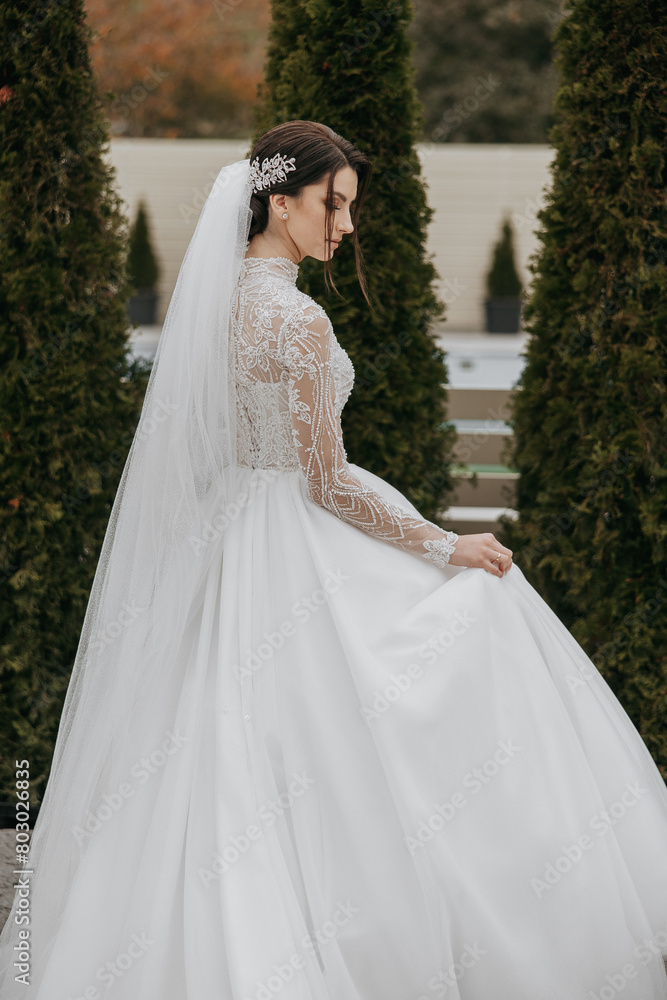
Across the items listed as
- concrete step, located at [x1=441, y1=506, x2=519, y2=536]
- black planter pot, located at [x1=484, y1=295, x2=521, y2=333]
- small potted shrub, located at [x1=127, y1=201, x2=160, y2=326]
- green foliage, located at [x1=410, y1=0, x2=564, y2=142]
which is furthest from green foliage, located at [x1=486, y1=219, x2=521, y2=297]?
concrete step, located at [x1=441, y1=506, x2=519, y2=536]

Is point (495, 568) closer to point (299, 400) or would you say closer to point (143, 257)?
point (299, 400)

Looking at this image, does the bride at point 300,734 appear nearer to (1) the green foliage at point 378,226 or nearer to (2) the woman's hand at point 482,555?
(2) the woman's hand at point 482,555

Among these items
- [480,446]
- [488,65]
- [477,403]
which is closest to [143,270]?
[488,65]

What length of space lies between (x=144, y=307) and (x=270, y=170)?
Result: 14037 mm

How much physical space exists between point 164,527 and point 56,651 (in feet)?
4.92

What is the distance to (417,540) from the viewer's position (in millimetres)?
2623

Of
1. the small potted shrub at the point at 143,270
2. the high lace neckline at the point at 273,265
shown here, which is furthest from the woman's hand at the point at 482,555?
the small potted shrub at the point at 143,270

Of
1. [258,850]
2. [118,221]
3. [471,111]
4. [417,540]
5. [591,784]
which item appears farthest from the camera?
[471,111]

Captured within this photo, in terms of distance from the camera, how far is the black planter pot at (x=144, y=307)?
52.4 ft

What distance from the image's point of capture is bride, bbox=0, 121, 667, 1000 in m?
2.26

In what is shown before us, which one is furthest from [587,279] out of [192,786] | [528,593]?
[192,786]

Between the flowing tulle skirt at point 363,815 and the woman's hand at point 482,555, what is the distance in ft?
0.17

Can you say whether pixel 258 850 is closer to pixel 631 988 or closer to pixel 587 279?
pixel 631 988

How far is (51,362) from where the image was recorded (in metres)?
3.63
